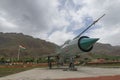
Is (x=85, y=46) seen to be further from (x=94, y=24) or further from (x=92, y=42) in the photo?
(x=94, y=24)

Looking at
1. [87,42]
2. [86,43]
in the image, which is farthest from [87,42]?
[86,43]

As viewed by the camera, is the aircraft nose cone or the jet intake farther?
the jet intake

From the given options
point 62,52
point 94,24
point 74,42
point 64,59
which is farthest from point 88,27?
point 64,59

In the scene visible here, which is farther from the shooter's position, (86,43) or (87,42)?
(86,43)

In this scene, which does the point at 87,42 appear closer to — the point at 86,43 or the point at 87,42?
the point at 87,42

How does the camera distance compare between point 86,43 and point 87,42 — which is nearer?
point 87,42

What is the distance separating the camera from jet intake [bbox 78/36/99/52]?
34.9m

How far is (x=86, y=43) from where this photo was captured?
35531 millimetres

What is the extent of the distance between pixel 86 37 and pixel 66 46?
5895 millimetres

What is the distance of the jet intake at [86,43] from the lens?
34.9 metres

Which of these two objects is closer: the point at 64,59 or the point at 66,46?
the point at 66,46

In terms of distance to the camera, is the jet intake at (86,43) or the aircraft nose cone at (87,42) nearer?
the aircraft nose cone at (87,42)

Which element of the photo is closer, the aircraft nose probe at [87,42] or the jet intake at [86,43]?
the aircraft nose probe at [87,42]

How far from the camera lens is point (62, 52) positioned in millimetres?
45719
